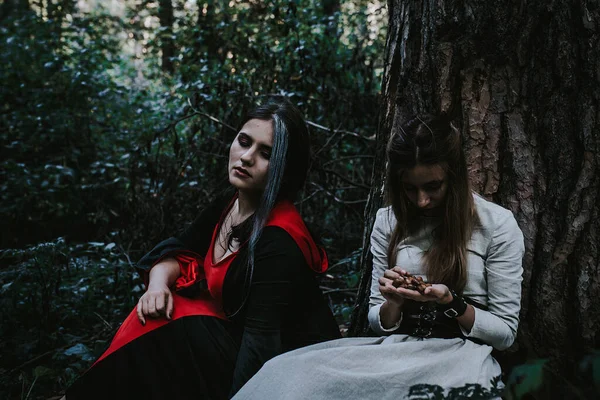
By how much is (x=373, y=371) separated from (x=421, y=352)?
0.69 ft

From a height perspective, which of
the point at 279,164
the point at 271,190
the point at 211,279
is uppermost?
the point at 279,164

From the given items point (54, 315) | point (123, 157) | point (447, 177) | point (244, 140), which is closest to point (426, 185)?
point (447, 177)

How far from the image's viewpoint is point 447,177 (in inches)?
82.0

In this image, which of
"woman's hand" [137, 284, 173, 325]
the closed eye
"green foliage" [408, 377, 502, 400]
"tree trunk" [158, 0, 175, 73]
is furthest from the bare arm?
"tree trunk" [158, 0, 175, 73]

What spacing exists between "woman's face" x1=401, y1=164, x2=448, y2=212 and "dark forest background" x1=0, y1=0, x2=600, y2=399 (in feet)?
1.26

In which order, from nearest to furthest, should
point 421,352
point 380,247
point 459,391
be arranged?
point 459,391, point 421,352, point 380,247

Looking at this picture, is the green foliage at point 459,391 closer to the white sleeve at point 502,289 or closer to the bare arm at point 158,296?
the white sleeve at point 502,289

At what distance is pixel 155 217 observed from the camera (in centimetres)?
457

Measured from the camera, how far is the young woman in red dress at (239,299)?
7.23ft

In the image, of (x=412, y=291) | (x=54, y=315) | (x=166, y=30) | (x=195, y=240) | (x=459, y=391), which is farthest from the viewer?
(x=166, y=30)

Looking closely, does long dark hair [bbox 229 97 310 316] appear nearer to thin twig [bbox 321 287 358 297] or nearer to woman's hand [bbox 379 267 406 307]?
woman's hand [bbox 379 267 406 307]

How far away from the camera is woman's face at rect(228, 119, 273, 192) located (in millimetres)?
2409

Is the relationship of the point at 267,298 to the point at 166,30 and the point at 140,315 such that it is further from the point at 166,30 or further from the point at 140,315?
the point at 166,30

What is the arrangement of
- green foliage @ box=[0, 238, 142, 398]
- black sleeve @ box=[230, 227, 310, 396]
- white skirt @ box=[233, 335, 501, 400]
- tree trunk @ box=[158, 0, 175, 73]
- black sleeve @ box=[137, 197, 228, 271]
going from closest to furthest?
white skirt @ box=[233, 335, 501, 400] < black sleeve @ box=[230, 227, 310, 396] < black sleeve @ box=[137, 197, 228, 271] < green foliage @ box=[0, 238, 142, 398] < tree trunk @ box=[158, 0, 175, 73]
